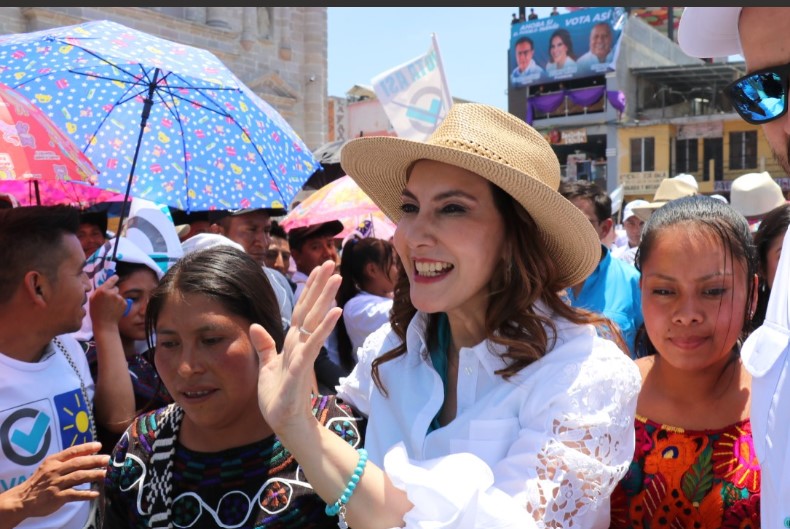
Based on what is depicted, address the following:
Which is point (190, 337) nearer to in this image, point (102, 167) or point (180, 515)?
point (180, 515)

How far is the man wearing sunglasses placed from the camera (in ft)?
4.91

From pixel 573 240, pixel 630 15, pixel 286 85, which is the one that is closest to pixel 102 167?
pixel 573 240

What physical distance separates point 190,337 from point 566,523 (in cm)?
121

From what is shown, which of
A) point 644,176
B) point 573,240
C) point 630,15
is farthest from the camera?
point 630,15

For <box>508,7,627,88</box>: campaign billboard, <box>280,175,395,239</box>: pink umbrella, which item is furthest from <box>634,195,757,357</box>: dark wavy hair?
<box>508,7,627,88</box>: campaign billboard

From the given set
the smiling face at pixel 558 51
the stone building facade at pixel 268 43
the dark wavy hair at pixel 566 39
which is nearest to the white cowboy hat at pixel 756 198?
the stone building facade at pixel 268 43

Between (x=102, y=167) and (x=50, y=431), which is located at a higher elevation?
(x=102, y=167)

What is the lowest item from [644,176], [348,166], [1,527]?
[644,176]

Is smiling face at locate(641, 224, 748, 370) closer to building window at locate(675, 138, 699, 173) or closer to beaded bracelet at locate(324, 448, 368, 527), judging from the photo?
beaded bracelet at locate(324, 448, 368, 527)

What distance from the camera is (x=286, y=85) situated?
2384 centimetres

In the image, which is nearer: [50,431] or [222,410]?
[222,410]

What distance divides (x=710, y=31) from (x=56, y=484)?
83.0 inches

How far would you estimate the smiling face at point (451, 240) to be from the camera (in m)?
2.02

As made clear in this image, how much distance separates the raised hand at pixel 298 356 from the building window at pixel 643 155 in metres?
41.5
